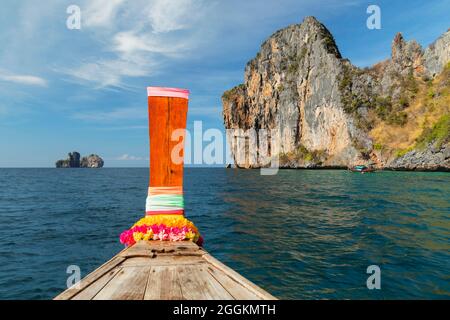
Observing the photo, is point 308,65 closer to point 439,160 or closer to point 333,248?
point 439,160

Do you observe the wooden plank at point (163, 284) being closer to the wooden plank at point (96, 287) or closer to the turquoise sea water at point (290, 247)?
the wooden plank at point (96, 287)

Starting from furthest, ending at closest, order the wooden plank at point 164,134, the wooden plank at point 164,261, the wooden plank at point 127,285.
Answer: the wooden plank at point 164,134, the wooden plank at point 164,261, the wooden plank at point 127,285

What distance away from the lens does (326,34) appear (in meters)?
119

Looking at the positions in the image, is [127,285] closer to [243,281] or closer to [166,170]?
[243,281]

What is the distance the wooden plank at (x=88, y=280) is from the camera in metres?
3.05

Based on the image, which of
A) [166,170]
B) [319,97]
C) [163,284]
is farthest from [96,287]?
[319,97]

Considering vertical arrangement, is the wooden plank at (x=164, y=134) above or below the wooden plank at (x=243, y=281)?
above

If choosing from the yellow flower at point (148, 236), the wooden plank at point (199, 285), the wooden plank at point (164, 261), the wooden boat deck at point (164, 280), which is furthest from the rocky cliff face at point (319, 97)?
the wooden plank at point (199, 285)

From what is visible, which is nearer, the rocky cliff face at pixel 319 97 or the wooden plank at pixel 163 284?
the wooden plank at pixel 163 284

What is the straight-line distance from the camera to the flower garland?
5836 mm

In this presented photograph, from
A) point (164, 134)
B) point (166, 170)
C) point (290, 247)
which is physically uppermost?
point (164, 134)

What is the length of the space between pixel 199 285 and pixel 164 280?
1.61 feet

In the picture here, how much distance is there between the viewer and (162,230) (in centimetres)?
588

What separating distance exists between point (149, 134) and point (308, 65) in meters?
124
